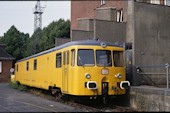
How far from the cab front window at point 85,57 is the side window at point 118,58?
1.16 meters

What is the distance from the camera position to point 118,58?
49.3ft

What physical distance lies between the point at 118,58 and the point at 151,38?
17.3 ft

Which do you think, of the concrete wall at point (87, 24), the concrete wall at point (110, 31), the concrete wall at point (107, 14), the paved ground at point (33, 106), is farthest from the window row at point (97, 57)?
the concrete wall at point (107, 14)

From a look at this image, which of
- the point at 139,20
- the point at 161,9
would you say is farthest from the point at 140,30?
the point at 161,9

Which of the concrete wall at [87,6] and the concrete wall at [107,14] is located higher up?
the concrete wall at [87,6]

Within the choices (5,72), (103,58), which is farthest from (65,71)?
(5,72)

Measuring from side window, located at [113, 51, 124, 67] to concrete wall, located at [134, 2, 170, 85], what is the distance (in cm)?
369

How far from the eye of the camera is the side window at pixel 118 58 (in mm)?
14820

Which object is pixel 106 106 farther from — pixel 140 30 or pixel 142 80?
pixel 140 30

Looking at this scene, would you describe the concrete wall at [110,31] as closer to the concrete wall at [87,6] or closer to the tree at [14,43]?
the concrete wall at [87,6]

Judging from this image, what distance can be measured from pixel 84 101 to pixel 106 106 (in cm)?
130

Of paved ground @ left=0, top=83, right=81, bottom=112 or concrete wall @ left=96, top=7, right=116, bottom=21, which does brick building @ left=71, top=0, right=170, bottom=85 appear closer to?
paved ground @ left=0, top=83, right=81, bottom=112

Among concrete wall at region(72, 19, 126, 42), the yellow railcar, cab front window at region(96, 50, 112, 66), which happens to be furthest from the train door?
concrete wall at region(72, 19, 126, 42)

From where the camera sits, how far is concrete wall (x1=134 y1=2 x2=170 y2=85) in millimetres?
19078
